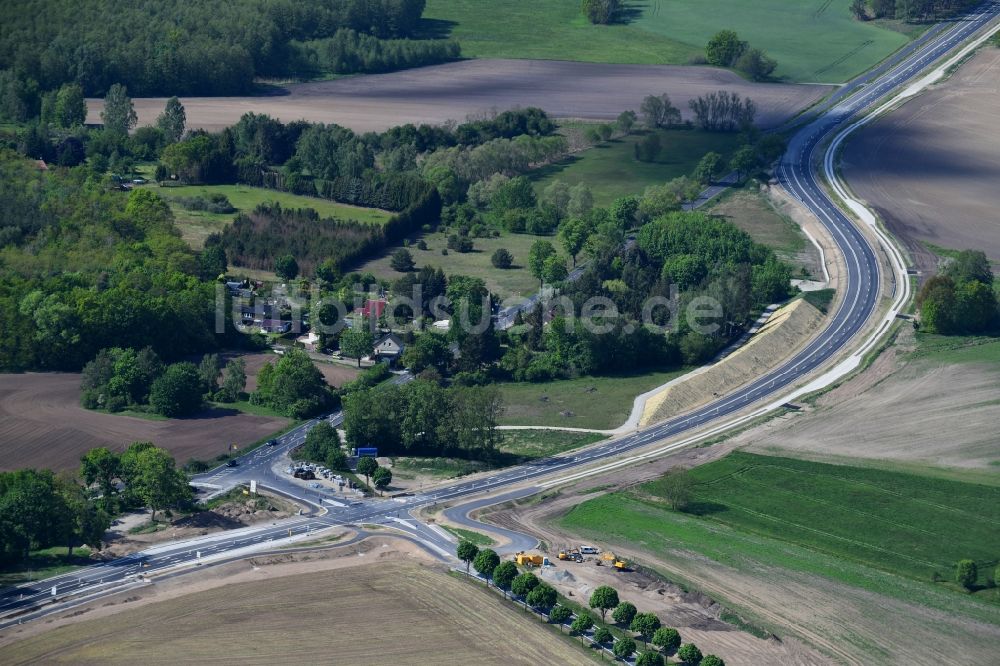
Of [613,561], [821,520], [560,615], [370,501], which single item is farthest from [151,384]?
[821,520]

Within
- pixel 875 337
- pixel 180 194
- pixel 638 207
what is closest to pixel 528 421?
pixel 875 337

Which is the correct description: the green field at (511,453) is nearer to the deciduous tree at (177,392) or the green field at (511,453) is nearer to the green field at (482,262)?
the deciduous tree at (177,392)

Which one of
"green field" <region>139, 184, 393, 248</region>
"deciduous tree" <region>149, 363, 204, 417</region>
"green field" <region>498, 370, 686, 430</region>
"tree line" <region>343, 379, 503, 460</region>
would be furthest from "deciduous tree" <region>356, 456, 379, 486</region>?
"green field" <region>139, 184, 393, 248</region>

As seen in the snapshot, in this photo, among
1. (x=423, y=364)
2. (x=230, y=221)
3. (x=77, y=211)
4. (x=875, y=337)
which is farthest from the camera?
(x=230, y=221)

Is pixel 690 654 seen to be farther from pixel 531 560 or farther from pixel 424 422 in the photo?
pixel 424 422

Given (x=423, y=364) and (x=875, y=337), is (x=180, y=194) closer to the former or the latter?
(x=423, y=364)

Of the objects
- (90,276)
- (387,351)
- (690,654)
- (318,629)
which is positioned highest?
(90,276)

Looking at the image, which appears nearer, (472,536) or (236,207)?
(472,536)
